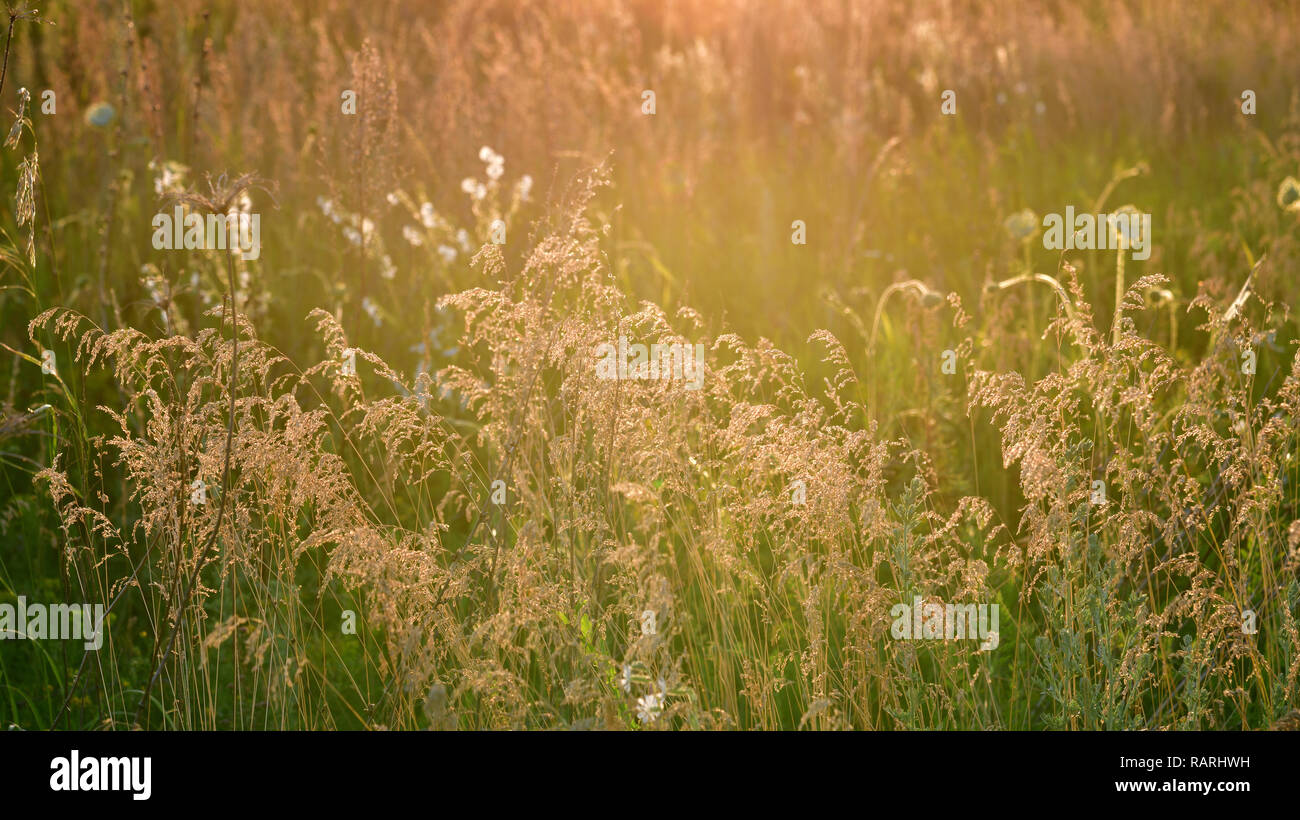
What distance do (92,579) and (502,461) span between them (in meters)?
1.18

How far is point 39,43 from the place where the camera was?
7707mm

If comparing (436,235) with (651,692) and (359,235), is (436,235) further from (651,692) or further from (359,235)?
(651,692)

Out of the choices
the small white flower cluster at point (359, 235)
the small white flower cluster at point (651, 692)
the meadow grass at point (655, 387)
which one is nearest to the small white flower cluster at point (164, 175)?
the meadow grass at point (655, 387)

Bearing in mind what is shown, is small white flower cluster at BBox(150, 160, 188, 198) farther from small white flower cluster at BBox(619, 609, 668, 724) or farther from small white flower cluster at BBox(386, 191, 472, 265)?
small white flower cluster at BBox(619, 609, 668, 724)

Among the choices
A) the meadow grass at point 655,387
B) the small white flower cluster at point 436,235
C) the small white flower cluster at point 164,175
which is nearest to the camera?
the meadow grass at point 655,387

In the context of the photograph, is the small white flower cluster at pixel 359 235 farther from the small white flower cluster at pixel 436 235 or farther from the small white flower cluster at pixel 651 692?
the small white flower cluster at pixel 651 692

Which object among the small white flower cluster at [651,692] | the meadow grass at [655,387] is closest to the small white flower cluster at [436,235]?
the meadow grass at [655,387]

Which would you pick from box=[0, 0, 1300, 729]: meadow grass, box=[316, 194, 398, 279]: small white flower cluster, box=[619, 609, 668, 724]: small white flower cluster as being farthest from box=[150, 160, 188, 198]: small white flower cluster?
box=[619, 609, 668, 724]: small white flower cluster

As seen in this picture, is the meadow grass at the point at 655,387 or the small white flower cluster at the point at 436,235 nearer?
the meadow grass at the point at 655,387

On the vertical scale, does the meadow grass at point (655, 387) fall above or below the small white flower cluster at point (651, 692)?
above

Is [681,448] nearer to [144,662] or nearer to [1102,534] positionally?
[1102,534]

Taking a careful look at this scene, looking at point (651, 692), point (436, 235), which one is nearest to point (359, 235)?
point (436, 235)

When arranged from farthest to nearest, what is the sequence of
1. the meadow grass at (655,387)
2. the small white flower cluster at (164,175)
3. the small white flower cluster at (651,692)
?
1. the small white flower cluster at (164,175)
2. the meadow grass at (655,387)
3. the small white flower cluster at (651,692)
